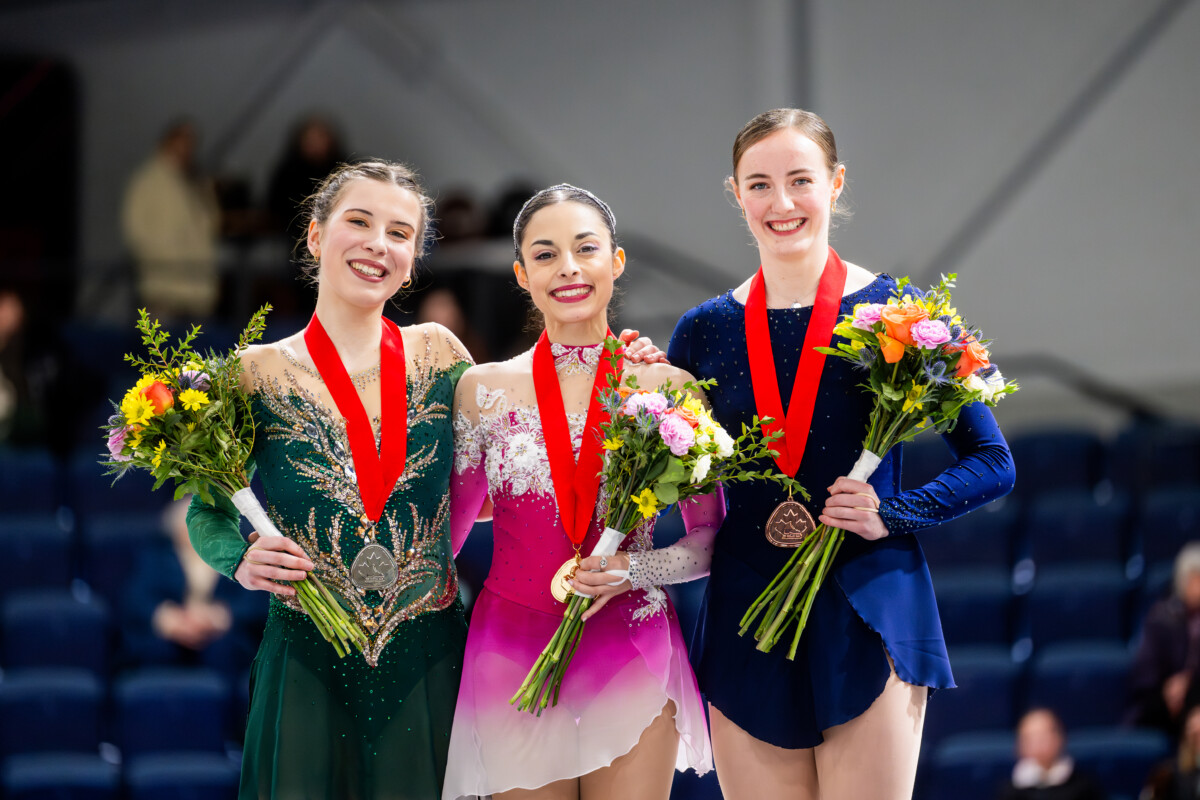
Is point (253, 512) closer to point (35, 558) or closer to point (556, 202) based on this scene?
point (556, 202)

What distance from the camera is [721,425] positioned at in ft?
8.93

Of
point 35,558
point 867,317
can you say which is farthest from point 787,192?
point 35,558

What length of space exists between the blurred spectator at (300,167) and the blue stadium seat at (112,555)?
241 cm

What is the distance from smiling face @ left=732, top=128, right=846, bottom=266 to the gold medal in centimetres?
77

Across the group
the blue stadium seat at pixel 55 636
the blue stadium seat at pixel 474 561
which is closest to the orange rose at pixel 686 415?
the blue stadium seat at pixel 474 561

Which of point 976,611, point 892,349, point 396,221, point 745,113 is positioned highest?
point 745,113

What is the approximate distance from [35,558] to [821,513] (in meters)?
5.04

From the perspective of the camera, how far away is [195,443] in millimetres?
2688

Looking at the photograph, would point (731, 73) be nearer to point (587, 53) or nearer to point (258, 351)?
point (587, 53)

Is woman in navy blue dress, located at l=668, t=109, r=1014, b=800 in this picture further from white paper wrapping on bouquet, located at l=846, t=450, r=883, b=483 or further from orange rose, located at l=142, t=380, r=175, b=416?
orange rose, located at l=142, t=380, r=175, b=416

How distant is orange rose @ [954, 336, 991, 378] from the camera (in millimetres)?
Result: 2559

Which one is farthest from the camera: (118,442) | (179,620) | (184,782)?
(179,620)

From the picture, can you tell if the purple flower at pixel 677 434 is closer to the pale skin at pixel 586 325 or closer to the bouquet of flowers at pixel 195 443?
the pale skin at pixel 586 325

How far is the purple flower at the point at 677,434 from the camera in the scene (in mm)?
2520
